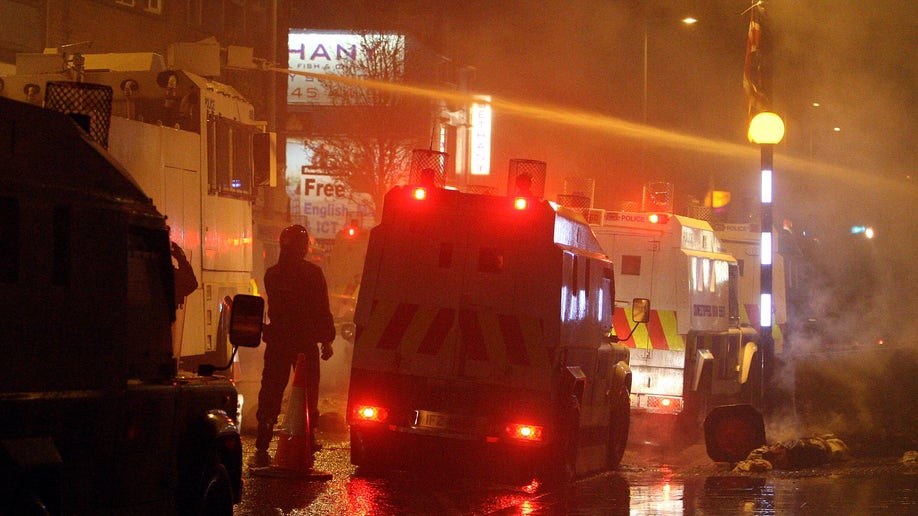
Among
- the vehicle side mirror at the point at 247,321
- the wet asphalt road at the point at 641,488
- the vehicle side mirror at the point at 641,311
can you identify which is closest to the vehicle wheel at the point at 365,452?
the wet asphalt road at the point at 641,488

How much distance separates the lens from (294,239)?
10086 millimetres

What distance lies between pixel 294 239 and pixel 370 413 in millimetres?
1675

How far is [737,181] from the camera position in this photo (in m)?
39.8

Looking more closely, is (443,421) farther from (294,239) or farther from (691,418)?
(691,418)

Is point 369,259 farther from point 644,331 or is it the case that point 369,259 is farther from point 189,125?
point 644,331

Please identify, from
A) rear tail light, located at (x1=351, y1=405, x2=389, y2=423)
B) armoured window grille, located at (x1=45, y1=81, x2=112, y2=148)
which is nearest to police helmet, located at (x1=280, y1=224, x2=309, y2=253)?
rear tail light, located at (x1=351, y1=405, x2=389, y2=423)

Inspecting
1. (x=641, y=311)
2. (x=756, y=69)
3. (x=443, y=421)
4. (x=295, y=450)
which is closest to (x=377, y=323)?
(x=443, y=421)

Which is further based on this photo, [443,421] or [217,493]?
[443,421]

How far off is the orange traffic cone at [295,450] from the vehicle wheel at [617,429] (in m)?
3.10

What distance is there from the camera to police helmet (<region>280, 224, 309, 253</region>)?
10.1 metres

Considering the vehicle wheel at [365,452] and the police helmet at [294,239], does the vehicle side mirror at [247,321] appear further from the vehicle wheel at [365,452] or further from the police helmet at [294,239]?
the police helmet at [294,239]

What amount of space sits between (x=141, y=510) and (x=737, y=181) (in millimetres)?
36880

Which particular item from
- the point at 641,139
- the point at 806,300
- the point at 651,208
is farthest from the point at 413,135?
the point at 651,208

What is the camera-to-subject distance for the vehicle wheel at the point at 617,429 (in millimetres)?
11234
